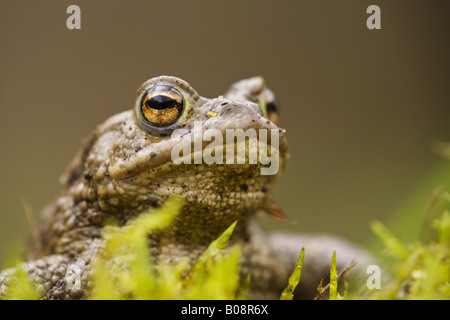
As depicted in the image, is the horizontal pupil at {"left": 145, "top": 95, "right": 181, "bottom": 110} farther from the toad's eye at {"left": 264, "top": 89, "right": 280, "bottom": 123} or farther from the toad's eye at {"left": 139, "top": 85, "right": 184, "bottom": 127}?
the toad's eye at {"left": 264, "top": 89, "right": 280, "bottom": 123}

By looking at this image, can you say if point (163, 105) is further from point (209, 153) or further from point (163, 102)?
point (209, 153)

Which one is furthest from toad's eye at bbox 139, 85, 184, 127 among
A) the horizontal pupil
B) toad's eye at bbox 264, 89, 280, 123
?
toad's eye at bbox 264, 89, 280, 123

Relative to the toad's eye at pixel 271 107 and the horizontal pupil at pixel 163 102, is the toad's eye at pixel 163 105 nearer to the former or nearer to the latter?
the horizontal pupil at pixel 163 102

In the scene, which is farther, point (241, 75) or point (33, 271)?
point (241, 75)
